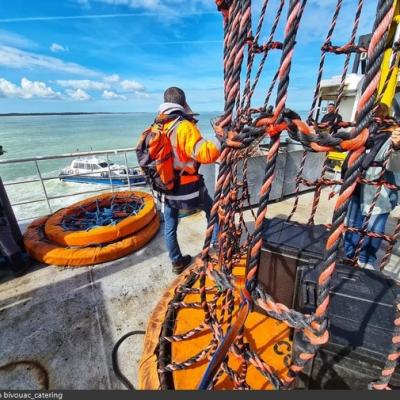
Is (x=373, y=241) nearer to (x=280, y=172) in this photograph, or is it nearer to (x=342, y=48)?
(x=342, y=48)

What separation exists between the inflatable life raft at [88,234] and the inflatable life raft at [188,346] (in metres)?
1.54

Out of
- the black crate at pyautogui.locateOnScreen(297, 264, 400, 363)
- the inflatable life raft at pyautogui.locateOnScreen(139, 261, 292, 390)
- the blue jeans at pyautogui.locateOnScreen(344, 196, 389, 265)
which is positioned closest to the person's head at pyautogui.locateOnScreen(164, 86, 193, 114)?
the inflatable life raft at pyautogui.locateOnScreen(139, 261, 292, 390)

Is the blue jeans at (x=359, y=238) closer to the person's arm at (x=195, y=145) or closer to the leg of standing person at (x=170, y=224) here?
the person's arm at (x=195, y=145)

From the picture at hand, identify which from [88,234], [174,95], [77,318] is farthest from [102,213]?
[174,95]

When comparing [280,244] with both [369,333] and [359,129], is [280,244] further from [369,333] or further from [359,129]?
[359,129]

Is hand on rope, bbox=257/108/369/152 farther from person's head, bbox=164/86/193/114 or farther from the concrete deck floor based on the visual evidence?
the concrete deck floor

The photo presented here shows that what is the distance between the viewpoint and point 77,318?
2520mm

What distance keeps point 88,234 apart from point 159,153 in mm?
1882

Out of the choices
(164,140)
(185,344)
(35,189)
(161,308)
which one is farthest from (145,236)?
(35,189)

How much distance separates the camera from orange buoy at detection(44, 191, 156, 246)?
346cm

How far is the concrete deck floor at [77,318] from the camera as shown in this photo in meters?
1.99

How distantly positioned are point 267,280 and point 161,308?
1.09m

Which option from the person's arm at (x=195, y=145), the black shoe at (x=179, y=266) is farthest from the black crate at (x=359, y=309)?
the black shoe at (x=179, y=266)

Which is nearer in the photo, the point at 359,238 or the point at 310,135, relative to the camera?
the point at 310,135
